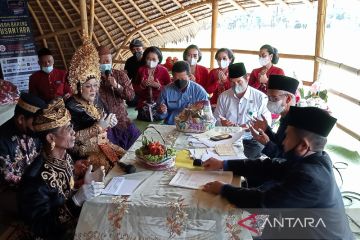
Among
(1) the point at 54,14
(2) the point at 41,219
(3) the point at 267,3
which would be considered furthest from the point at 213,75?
(1) the point at 54,14

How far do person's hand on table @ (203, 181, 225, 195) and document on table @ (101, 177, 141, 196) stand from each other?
0.39 m

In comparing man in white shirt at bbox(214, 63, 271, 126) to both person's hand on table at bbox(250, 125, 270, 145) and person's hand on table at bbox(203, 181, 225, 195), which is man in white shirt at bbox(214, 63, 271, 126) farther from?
person's hand on table at bbox(203, 181, 225, 195)

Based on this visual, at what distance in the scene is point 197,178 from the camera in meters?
2.12

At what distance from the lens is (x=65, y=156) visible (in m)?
2.21

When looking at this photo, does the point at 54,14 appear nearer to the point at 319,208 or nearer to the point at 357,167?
the point at 357,167

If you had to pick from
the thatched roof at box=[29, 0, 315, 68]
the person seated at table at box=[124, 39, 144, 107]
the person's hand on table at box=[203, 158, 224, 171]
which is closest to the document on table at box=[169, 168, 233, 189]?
the person's hand on table at box=[203, 158, 224, 171]

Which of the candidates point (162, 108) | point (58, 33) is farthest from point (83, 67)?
point (58, 33)

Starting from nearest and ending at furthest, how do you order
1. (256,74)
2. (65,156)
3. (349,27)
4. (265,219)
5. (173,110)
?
(265,219) < (65,156) < (173,110) < (256,74) < (349,27)

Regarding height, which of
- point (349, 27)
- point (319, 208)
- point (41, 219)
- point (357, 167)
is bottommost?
point (357, 167)

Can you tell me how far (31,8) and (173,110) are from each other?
528 cm

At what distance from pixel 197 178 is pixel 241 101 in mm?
1846

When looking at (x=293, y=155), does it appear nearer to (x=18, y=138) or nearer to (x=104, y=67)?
(x=18, y=138)

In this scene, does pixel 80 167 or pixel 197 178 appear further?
pixel 80 167

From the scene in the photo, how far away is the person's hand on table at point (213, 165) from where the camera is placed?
223 cm
